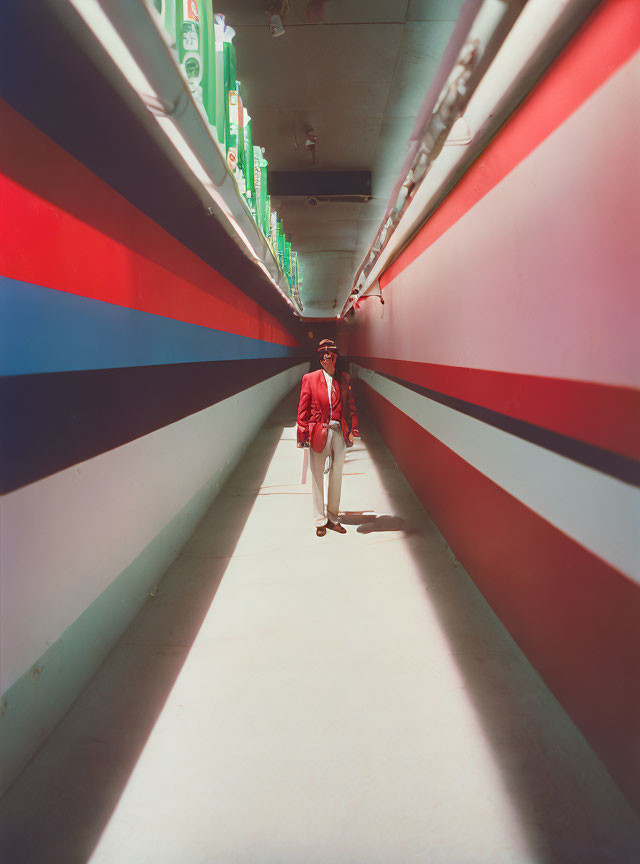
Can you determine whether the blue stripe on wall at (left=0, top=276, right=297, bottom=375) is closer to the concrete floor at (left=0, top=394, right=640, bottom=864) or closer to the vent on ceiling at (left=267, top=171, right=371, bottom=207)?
the concrete floor at (left=0, top=394, right=640, bottom=864)

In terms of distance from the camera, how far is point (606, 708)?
1.52 meters

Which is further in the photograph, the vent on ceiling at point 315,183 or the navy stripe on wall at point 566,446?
the vent on ceiling at point 315,183

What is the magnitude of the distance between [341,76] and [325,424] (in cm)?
338

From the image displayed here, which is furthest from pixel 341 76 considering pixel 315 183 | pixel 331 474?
pixel 331 474

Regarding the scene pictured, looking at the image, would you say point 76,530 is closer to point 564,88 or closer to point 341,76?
point 564,88

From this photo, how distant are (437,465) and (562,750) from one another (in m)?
2.19

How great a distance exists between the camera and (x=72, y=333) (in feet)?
6.18

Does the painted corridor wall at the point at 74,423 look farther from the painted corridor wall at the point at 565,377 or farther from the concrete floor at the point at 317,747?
the painted corridor wall at the point at 565,377

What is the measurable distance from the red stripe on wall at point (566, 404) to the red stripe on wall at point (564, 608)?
39 cm

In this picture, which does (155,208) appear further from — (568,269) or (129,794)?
(129,794)

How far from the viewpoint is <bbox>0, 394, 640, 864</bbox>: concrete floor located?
4.51 feet

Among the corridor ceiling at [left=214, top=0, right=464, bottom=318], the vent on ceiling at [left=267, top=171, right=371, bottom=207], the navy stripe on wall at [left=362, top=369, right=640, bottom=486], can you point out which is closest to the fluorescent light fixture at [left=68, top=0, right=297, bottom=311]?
the corridor ceiling at [left=214, top=0, right=464, bottom=318]

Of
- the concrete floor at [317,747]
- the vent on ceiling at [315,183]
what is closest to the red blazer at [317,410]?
the concrete floor at [317,747]

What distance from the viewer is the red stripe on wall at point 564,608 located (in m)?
1.43
